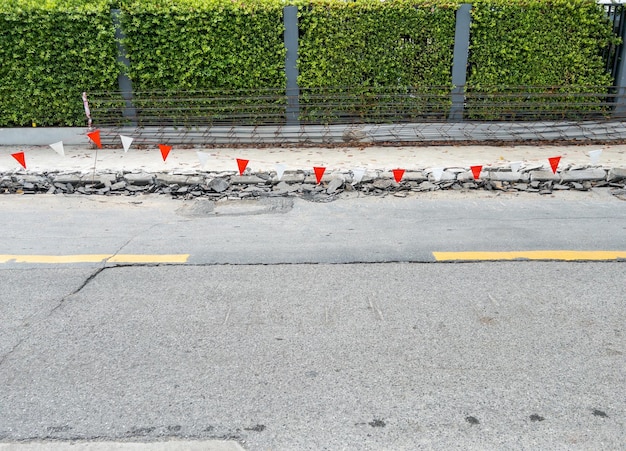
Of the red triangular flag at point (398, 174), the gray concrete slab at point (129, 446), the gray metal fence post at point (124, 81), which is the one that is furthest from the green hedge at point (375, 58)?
the gray concrete slab at point (129, 446)

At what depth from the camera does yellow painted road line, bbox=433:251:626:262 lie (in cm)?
504

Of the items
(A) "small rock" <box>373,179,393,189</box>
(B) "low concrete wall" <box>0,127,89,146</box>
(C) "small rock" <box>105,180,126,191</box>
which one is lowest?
(C) "small rock" <box>105,180,126,191</box>

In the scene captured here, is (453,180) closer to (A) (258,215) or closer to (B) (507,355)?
(A) (258,215)

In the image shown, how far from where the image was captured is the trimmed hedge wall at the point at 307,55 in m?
11.0

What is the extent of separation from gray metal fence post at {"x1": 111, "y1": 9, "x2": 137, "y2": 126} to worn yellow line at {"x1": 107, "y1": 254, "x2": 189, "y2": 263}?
723 cm

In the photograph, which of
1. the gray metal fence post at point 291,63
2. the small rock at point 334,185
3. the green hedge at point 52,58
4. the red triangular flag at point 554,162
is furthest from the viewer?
the gray metal fence post at point 291,63

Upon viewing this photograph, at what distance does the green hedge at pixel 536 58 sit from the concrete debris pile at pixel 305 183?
3523 millimetres

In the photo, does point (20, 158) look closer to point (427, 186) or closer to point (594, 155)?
point (427, 186)

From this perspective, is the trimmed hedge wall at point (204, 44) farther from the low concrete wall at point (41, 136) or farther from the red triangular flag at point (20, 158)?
the red triangular flag at point (20, 158)

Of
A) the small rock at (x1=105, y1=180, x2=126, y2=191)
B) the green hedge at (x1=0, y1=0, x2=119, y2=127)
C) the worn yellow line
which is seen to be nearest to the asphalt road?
the worn yellow line

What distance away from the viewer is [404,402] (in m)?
2.97

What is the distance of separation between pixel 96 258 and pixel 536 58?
10392 millimetres

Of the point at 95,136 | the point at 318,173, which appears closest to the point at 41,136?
the point at 95,136

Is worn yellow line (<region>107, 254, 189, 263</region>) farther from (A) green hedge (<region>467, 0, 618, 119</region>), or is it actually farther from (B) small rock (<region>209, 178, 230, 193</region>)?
(A) green hedge (<region>467, 0, 618, 119</region>)
